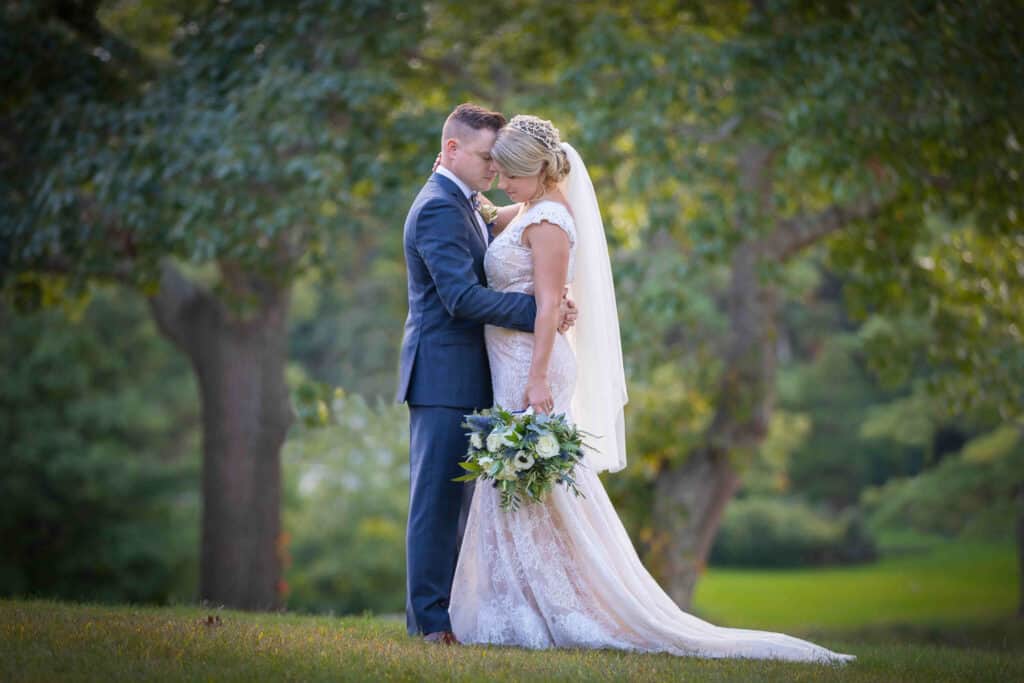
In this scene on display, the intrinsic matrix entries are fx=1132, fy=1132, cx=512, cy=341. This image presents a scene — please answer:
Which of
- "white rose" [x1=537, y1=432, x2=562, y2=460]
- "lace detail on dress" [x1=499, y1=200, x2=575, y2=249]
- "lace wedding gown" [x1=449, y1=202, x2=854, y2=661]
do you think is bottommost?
"lace wedding gown" [x1=449, y1=202, x2=854, y2=661]

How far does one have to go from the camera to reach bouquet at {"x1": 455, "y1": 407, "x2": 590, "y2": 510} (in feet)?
15.1

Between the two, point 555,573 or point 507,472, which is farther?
point 555,573

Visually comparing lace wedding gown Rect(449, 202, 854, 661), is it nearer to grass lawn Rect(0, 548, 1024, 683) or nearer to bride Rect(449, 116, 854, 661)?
A: bride Rect(449, 116, 854, 661)

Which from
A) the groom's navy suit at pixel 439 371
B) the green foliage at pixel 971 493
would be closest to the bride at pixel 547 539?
the groom's navy suit at pixel 439 371

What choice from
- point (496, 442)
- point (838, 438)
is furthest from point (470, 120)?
point (838, 438)

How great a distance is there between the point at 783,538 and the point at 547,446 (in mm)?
19946

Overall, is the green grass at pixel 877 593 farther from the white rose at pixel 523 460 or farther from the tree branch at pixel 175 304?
the white rose at pixel 523 460

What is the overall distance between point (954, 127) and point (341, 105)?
176 inches

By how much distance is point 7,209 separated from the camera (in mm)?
8547

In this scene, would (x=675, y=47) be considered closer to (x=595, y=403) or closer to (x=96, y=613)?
(x=595, y=403)

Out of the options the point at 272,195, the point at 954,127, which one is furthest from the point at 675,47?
the point at 272,195

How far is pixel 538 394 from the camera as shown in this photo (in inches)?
193

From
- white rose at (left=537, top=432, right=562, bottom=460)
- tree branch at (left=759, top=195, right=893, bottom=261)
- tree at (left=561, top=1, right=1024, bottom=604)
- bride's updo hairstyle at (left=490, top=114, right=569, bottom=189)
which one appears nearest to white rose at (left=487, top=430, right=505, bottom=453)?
white rose at (left=537, top=432, right=562, bottom=460)

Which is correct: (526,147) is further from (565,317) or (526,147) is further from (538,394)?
(538,394)
